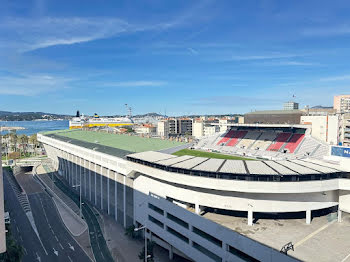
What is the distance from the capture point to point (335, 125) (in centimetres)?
5916

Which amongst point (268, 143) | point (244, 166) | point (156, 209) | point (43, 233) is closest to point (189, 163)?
point (244, 166)

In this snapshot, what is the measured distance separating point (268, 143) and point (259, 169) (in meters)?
31.3

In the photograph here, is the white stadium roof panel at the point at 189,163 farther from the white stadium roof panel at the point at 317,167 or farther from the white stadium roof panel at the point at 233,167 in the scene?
the white stadium roof panel at the point at 317,167

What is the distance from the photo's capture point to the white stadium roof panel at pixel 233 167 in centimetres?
3447

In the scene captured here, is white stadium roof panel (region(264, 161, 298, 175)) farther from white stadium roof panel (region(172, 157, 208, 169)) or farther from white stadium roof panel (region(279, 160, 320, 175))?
white stadium roof panel (region(172, 157, 208, 169))

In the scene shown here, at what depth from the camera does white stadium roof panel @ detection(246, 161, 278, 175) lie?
33441 millimetres

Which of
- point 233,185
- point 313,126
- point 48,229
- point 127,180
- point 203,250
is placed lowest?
point 48,229

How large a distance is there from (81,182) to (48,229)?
18.9 meters

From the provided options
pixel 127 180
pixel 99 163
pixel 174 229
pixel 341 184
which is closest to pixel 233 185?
pixel 174 229

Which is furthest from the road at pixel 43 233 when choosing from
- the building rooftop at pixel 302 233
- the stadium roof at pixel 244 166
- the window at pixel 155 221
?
the building rooftop at pixel 302 233

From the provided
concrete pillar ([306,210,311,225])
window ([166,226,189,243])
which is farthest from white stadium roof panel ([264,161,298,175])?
window ([166,226,189,243])

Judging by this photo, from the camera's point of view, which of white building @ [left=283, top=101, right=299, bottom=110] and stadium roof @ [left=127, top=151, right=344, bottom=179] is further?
white building @ [left=283, top=101, right=299, bottom=110]

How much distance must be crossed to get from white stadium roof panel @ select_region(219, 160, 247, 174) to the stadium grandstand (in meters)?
21.2

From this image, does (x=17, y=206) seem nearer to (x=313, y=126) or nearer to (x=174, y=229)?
(x=174, y=229)
